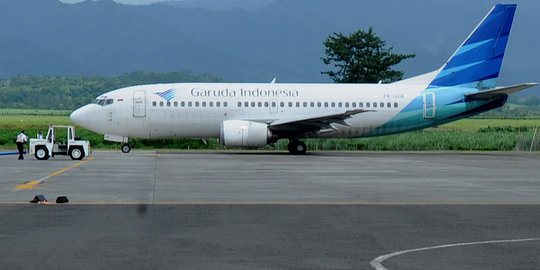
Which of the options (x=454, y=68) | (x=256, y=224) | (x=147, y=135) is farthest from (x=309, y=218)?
(x=454, y=68)

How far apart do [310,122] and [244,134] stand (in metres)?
3.45

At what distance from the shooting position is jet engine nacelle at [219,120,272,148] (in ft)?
135

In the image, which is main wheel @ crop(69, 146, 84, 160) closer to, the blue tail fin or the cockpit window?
the cockpit window

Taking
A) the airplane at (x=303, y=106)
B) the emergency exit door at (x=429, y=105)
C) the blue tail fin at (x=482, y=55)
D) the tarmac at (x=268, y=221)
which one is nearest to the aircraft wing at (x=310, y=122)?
the airplane at (x=303, y=106)

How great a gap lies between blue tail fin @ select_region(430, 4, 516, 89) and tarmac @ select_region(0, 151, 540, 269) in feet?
59.8

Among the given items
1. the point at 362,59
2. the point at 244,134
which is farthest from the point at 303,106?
the point at 362,59

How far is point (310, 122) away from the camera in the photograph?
41781mm

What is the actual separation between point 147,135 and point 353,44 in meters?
43.6

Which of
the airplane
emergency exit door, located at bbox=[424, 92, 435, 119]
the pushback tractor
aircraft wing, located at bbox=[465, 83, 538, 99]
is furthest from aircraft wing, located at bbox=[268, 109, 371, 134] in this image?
the pushback tractor

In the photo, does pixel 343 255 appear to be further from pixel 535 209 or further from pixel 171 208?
pixel 535 209

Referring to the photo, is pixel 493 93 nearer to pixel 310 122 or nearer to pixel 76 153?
pixel 310 122

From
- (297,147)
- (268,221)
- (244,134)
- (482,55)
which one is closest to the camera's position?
(268,221)

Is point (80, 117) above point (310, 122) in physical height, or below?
above

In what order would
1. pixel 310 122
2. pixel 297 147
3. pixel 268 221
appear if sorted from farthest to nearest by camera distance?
pixel 297 147 → pixel 310 122 → pixel 268 221
